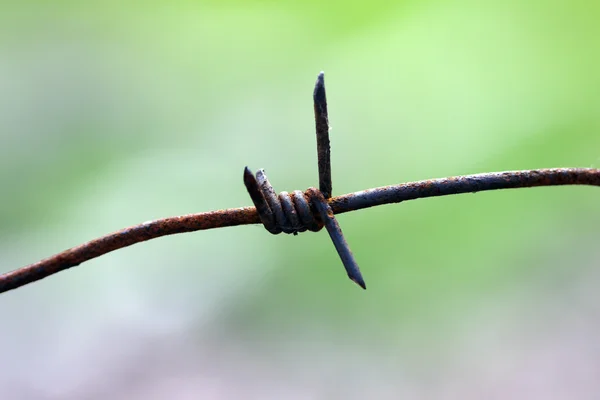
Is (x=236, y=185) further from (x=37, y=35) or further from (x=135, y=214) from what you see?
(x=37, y=35)

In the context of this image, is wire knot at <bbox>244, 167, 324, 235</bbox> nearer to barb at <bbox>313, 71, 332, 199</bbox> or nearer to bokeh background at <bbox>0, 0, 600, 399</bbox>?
barb at <bbox>313, 71, 332, 199</bbox>

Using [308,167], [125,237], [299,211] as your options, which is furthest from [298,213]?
[308,167]

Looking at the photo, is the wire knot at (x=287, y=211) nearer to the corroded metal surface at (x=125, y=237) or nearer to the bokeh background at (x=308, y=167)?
the corroded metal surface at (x=125, y=237)

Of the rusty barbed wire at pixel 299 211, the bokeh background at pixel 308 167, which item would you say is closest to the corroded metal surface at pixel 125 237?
the rusty barbed wire at pixel 299 211

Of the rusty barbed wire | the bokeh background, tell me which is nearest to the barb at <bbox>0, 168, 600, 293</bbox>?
the rusty barbed wire

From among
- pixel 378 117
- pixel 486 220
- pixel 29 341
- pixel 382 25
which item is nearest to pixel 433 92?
pixel 378 117

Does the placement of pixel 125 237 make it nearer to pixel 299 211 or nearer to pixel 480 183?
pixel 299 211

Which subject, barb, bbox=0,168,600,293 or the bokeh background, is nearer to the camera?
barb, bbox=0,168,600,293
